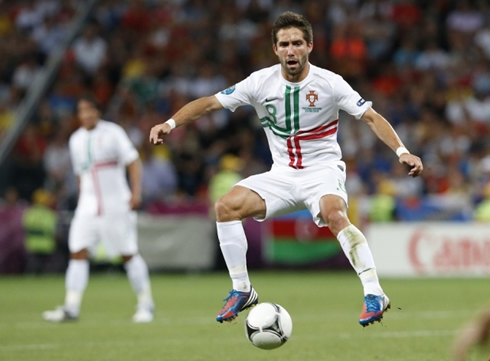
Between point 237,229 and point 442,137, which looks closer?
point 237,229

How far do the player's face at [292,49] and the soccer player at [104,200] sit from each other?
158 inches

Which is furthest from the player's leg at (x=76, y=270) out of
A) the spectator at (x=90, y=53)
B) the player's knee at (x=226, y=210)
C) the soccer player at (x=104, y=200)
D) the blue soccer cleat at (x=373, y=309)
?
the spectator at (x=90, y=53)

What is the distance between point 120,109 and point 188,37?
2636 millimetres

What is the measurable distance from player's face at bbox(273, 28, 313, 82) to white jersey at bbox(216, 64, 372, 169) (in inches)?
6.8

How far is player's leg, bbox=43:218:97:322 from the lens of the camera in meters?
10.7

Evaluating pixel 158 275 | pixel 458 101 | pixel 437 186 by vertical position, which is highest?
pixel 458 101

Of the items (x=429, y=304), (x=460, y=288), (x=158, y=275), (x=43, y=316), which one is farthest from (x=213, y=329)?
(x=158, y=275)

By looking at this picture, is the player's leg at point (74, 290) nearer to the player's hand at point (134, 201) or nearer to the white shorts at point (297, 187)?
the player's hand at point (134, 201)

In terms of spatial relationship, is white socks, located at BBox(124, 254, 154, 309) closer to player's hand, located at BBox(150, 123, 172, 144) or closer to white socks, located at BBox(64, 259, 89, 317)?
white socks, located at BBox(64, 259, 89, 317)

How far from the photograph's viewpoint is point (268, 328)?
720 cm

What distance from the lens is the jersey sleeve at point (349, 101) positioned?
7500 mm

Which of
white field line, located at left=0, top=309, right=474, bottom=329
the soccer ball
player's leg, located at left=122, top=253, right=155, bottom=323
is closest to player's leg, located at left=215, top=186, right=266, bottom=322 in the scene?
the soccer ball

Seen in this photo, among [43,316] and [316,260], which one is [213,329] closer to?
[43,316]

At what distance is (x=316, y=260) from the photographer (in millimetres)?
18391
